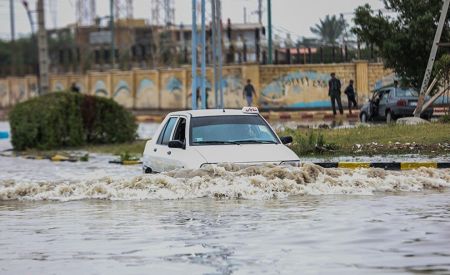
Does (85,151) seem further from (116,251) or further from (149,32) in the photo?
(149,32)

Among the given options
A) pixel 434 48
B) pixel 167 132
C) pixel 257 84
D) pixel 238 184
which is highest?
pixel 434 48

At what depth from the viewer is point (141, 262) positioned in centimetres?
877

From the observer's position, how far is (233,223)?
11.4 m

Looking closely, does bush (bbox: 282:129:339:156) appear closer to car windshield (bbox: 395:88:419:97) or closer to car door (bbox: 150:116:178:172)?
car door (bbox: 150:116:178:172)

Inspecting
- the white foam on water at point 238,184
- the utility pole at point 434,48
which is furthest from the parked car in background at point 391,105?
the white foam on water at point 238,184

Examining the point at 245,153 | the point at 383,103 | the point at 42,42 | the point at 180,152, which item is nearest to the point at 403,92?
the point at 383,103

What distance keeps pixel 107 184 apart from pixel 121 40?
90.1 metres

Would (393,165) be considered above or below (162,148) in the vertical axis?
below

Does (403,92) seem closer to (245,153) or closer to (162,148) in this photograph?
(162,148)

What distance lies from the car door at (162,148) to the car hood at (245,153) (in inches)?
42.6

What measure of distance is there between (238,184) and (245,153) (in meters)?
0.48

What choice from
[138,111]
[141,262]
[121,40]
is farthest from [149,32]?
[141,262]

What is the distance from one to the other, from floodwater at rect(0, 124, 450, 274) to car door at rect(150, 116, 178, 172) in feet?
1.99

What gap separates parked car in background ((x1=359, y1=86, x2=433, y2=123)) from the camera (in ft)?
112
